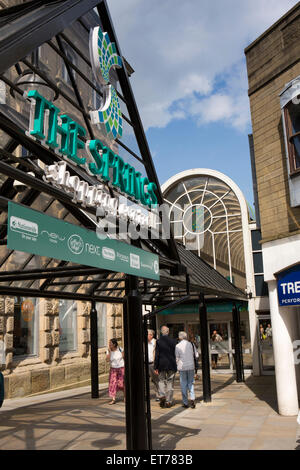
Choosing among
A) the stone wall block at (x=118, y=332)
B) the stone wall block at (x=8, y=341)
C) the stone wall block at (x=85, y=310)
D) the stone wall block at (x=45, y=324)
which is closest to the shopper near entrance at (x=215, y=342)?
the stone wall block at (x=118, y=332)

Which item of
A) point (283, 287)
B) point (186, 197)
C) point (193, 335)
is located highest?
point (186, 197)

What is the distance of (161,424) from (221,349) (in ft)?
36.8

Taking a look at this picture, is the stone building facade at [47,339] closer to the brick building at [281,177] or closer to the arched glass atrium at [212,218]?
the brick building at [281,177]

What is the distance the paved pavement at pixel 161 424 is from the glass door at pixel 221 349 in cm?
635

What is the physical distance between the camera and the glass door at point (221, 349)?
2000cm

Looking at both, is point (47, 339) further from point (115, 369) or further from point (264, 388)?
point (264, 388)

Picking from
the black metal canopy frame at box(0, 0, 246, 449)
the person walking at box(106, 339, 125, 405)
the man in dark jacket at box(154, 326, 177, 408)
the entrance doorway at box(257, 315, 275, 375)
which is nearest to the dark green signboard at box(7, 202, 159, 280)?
the black metal canopy frame at box(0, 0, 246, 449)

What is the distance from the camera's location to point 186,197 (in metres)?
22.2

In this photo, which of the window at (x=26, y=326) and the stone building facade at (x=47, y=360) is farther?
the window at (x=26, y=326)

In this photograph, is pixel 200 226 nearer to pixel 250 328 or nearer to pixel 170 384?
pixel 250 328

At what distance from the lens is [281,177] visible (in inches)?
428

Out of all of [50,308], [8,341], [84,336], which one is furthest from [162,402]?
[84,336]
